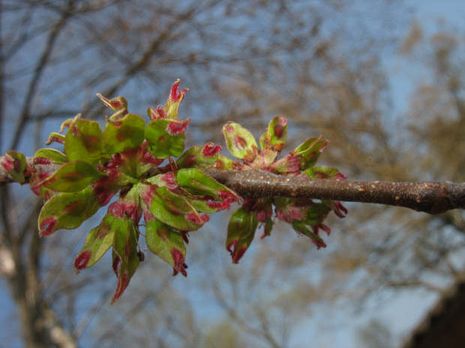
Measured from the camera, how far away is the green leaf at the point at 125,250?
30.1 inches

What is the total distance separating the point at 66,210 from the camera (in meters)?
0.78

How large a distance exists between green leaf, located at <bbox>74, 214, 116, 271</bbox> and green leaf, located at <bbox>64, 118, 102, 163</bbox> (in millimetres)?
104

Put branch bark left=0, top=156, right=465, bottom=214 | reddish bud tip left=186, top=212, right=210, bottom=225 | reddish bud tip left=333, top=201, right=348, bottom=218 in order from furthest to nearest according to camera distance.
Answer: reddish bud tip left=333, top=201, right=348, bottom=218, reddish bud tip left=186, top=212, right=210, bottom=225, branch bark left=0, top=156, right=465, bottom=214

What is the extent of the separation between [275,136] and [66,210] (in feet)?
1.28

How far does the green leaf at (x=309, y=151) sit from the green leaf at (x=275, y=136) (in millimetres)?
58

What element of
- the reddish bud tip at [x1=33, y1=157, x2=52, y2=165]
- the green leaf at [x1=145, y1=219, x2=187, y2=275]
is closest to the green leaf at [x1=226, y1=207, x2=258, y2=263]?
the green leaf at [x1=145, y1=219, x2=187, y2=275]

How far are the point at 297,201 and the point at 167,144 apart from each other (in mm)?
250

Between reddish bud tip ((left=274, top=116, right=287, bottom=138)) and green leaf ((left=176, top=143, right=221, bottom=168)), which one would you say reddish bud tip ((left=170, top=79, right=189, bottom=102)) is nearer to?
green leaf ((left=176, top=143, right=221, bottom=168))

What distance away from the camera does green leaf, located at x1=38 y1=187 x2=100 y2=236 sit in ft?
2.52

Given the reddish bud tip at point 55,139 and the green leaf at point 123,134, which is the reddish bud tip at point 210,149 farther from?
the reddish bud tip at point 55,139

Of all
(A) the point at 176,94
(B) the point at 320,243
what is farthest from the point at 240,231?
(A) the point at 176,94

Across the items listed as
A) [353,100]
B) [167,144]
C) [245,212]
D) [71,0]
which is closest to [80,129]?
[167,144]

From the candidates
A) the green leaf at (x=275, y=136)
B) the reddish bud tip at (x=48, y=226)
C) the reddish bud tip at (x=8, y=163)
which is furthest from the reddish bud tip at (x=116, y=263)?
the green leaf at (x=275, y=136)

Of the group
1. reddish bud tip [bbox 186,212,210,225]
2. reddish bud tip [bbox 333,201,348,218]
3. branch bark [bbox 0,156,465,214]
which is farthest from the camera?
reddish bud tip [bbox 333,201,348,218]
